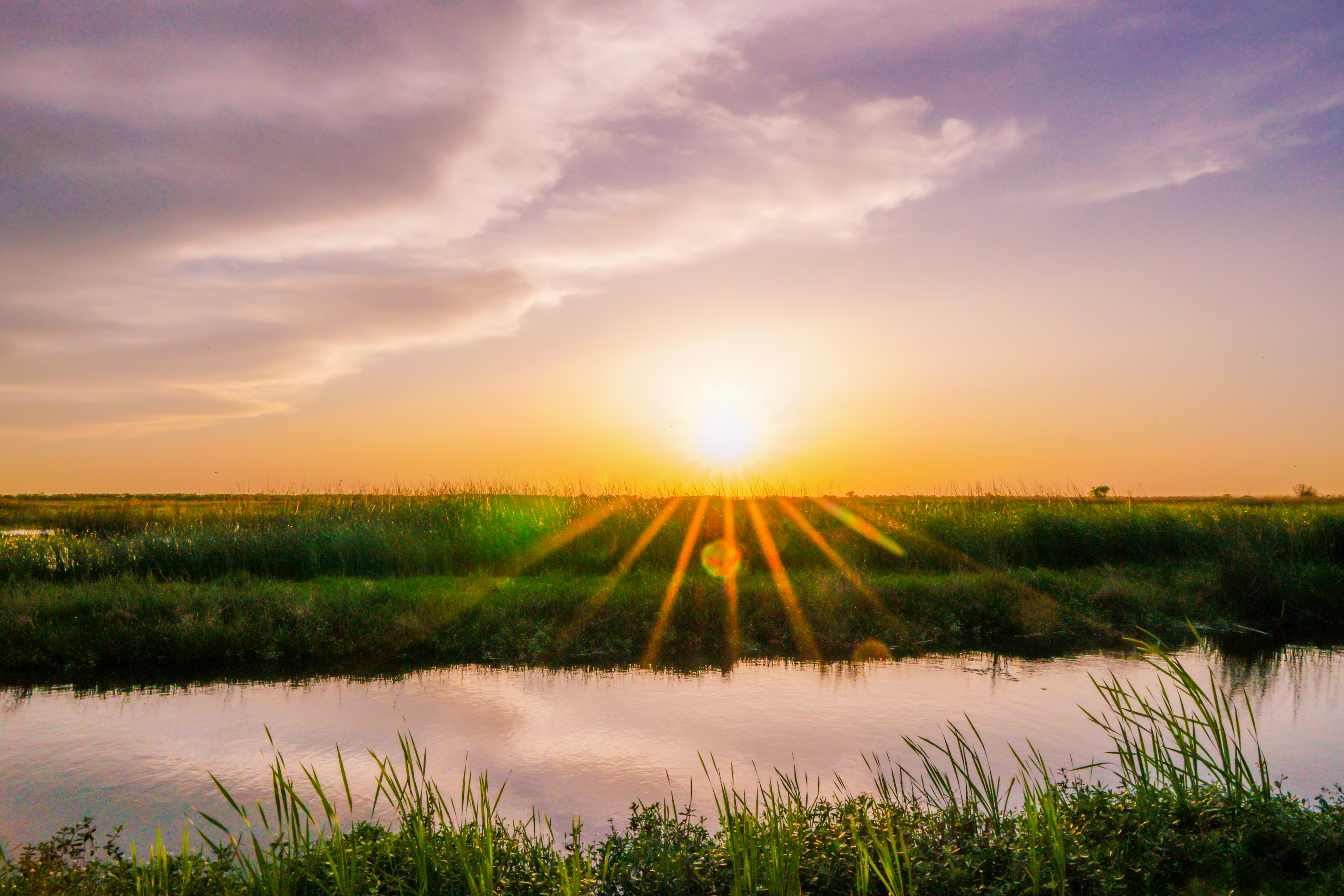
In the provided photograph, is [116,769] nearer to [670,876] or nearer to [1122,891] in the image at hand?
[670,876]

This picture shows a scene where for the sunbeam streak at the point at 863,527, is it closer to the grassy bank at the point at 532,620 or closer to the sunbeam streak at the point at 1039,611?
the sunbeam streak at the point at 1039,611

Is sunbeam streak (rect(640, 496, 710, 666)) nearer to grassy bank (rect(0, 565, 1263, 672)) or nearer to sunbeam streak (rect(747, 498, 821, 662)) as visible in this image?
grassy bank (rect(0, 565, 1263, 672))

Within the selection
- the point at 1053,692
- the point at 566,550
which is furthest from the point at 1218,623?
the point at 566,550

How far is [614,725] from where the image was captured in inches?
349

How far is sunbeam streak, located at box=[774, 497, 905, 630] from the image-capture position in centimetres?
1394

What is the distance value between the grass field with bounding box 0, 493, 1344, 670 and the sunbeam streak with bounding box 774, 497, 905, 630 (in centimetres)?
6

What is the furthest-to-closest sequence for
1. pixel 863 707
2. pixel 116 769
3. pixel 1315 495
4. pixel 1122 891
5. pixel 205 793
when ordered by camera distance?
pixel 1315 495, pixel 863 707, pixel 116 769, pixel 205 793, pixel 1122 891

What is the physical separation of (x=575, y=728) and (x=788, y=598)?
20.3 feet

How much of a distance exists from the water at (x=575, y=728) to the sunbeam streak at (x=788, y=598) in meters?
1.03

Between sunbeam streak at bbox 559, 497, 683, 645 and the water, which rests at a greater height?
sunbeam streak at bbox 559, 497, 683, 645

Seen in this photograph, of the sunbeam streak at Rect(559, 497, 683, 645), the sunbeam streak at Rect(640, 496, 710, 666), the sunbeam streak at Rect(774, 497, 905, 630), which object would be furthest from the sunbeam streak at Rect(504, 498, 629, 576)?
the sunbeam streak at Rect(774, 497, 905, 630)

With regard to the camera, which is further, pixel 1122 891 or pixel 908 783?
pixel 908 783

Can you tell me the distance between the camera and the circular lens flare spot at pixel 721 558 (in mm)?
17547

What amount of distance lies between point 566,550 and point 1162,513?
54.4 feet
